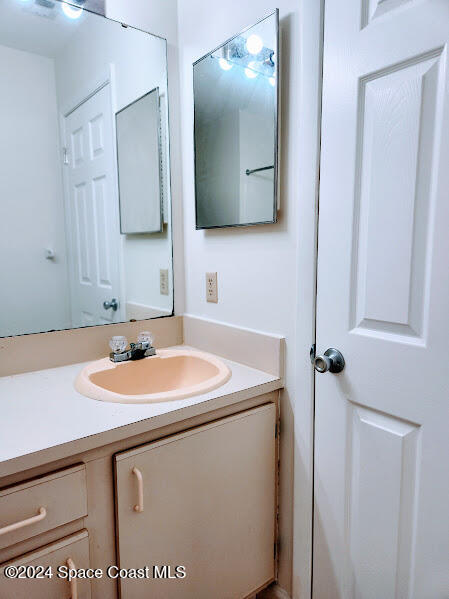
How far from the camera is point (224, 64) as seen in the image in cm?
126

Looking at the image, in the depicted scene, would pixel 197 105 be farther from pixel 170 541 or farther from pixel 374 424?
pixel 170 541

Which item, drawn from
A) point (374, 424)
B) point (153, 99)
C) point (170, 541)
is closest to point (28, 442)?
point (170, 541)

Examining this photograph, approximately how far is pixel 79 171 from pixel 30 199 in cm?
20

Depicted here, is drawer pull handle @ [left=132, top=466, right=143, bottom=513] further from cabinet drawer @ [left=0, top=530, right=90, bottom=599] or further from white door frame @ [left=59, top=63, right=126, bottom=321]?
white door frame @ [left=59, top=63, right=126, bottom=321]

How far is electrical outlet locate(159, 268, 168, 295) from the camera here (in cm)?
157

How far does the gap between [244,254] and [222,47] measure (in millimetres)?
680

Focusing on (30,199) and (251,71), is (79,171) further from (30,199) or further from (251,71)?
(251,71)

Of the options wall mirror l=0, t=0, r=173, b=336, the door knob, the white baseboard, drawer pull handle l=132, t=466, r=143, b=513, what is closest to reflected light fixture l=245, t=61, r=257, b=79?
wall mirror l=0, t=0, r=173, b=336

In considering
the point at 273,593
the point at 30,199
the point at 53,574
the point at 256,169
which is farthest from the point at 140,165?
the point at 273,593

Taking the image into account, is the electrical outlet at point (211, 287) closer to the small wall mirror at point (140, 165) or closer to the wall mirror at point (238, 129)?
the wall mirror at point (238, 129)

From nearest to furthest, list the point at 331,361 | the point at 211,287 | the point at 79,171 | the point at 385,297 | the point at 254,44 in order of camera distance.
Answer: the point at 385,297 < the point at 331,361 < the point at 254,44 < the point at 79,171 < the point at 211,287

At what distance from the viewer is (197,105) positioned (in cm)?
139

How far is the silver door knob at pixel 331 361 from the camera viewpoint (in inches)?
38.8

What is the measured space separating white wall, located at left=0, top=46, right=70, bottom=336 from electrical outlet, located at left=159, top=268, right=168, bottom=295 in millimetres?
378
